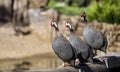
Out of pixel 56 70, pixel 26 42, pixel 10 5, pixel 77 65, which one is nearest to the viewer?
pixel 56 70

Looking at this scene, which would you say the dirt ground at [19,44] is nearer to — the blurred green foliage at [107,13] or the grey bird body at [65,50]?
the blurred green foliage at [107,13]

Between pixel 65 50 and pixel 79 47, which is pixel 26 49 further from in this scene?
pixel 65 50

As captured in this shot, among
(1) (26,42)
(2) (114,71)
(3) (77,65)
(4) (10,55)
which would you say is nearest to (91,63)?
(3) (77,65)

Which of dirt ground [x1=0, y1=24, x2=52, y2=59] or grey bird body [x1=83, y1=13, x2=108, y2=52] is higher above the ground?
grey bird body [x1=83, y1=13, x2=108, y2=52]

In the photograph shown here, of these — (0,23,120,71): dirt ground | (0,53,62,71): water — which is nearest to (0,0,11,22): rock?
(0,23,120,71): dirt ground

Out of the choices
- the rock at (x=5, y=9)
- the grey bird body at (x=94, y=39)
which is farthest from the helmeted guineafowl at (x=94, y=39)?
the rock at (x=5, y=9)

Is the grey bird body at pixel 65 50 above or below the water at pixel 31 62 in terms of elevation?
above

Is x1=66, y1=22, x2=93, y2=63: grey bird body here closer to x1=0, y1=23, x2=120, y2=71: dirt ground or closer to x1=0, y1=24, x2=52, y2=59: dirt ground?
x1=0, y1=23, x2=120, y2=71: dirt ground

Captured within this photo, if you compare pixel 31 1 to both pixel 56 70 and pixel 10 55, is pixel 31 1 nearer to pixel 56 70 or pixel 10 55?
pixel 10 55

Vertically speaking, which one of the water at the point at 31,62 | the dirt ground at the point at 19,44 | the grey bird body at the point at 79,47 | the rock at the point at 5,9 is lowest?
the water at the point at 31,62

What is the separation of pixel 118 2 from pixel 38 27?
360 cm

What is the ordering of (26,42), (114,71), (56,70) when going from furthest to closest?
(26,42)
(114,71)
(56,70)

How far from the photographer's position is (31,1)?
20.4 m

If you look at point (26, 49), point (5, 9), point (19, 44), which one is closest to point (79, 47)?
point (26, 49)
